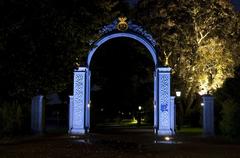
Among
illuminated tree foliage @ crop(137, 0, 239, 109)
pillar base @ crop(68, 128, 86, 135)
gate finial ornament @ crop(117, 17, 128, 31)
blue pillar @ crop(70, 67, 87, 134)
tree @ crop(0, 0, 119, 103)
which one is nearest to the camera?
tree @ crop(0, 0, 119, 103)

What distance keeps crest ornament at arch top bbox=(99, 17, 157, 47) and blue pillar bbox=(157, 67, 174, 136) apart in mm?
2007

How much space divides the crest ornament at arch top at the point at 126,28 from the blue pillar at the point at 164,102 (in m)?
2.01

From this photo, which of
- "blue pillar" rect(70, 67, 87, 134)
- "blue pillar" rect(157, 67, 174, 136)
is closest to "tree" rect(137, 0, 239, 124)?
"blue pillar" rect(157, 67, 174, 136)

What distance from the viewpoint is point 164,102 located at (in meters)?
33.2

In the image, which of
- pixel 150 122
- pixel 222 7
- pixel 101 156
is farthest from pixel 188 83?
pixel 101 156

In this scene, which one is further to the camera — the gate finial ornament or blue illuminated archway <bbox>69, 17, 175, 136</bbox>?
the gate finial ornament

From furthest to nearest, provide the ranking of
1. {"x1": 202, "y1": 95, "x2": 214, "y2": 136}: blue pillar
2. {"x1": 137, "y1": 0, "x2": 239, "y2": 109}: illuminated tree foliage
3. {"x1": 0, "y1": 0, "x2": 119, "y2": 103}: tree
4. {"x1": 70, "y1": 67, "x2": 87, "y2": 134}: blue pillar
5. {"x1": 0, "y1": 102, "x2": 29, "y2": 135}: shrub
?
{"x1": 137, "y1": 0, "x2": 239, "y2": 109}: illuminated tree foliage < {"x1": 70, "y1": 67, "x2": 87, "y2": 134}: blue pillar < {"x1": 202, "y1": 95, "x2": 214, "y2": 136}: blue pillar < {"x1": 0, "y1": 102, "x2": 29, "y2": 135}: shrub < {"x1": 0, "y1": 0, "x2": 119, "y2": 103}: tree

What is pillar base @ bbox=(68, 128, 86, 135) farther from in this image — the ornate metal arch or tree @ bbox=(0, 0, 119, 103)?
tree @ bbox=(0, 0, 119, 103)

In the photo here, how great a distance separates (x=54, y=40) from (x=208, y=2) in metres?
23.6

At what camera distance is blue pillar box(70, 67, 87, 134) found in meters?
33.2

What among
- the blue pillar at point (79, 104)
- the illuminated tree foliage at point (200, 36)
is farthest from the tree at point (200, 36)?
the blue pillar at point (79, 104)

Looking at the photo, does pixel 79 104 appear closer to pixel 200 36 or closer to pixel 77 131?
pixel 77 131

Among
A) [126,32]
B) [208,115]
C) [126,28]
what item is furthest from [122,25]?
[208,115]

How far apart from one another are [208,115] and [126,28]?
726 centimetres
